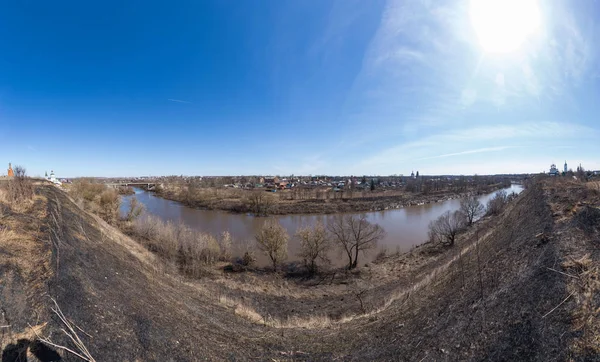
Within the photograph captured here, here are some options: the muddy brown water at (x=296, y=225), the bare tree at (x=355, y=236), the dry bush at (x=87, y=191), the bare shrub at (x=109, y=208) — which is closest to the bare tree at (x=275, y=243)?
the muddy brown water at (x=296, y=225)

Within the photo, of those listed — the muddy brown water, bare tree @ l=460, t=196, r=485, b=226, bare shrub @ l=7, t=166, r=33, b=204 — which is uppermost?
bare shrub @ l=7, t=166, r=33, b=204

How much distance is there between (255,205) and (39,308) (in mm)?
38182

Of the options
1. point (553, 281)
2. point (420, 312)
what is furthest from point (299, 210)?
point (553, 281)

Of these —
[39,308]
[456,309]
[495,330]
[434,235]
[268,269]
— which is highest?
[39,308]

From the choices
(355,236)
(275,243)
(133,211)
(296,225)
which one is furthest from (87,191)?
(355,236)

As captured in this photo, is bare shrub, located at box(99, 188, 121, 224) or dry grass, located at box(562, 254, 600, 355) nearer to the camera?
dry grass, located at box(562, 254, 600, 355)

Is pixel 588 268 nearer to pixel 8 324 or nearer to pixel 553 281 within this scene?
pixel 553 281

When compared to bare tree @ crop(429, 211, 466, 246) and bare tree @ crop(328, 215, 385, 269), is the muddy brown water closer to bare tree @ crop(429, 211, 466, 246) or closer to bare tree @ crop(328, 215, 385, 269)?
bare tree @ crop(328, 215, 385, 269)

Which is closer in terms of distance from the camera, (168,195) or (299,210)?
(299,210)

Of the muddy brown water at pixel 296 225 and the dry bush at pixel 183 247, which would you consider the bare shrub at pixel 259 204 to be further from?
the dry bush at pixel 183 247

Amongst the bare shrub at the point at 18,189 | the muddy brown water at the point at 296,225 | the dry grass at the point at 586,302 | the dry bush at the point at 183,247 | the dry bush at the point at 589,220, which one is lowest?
the muddy brown water at the point at 296,225

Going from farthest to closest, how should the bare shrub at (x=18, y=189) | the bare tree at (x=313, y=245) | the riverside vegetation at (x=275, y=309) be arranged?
the bare tree at (x=313, y=245) → the bare shrub at (x=18, y=189) → the riverside vegetation at (x=275, y=309)

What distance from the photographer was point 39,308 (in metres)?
4.60

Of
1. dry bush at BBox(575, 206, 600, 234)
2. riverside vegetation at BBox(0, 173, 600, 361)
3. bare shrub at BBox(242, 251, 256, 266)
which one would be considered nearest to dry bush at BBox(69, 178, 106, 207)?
riverside vegetation at BBox(0, 173, 600, 361)
